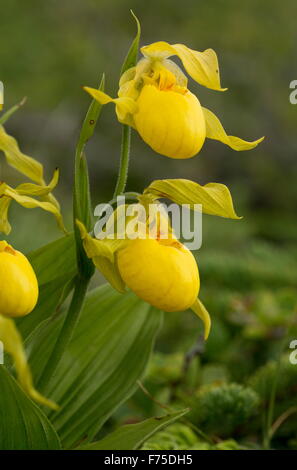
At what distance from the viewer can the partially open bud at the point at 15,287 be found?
2.30 ft

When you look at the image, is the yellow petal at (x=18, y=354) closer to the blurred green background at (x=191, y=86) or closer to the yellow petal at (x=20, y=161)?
the yellow petal at (x=20, y=161)

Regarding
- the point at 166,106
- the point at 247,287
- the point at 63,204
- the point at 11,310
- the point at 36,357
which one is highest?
the point at 166,106

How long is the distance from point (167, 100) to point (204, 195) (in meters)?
0.13

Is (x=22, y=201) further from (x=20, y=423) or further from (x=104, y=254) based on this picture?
(x=20, y=423)

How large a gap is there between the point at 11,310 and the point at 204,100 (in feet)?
12.4

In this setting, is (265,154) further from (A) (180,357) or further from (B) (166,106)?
(B) (166,106)

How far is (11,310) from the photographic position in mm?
707

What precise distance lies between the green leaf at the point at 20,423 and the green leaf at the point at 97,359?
0.12 metres

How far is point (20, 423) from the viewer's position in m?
0.75

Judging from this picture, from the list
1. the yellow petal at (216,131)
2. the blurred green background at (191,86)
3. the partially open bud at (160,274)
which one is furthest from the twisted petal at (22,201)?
the blurred green background at (191,86)

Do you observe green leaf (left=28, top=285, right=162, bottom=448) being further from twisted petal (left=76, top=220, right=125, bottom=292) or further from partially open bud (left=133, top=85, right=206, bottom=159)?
partially open bud (left=133, top=85, right=206, bottom=159)

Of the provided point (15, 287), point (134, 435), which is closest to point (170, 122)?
point (15, 287)

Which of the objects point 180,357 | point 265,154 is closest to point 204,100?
point 265,154

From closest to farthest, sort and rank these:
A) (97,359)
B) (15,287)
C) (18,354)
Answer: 1. (18,354)
2. (15,287)
3. (97,359)
